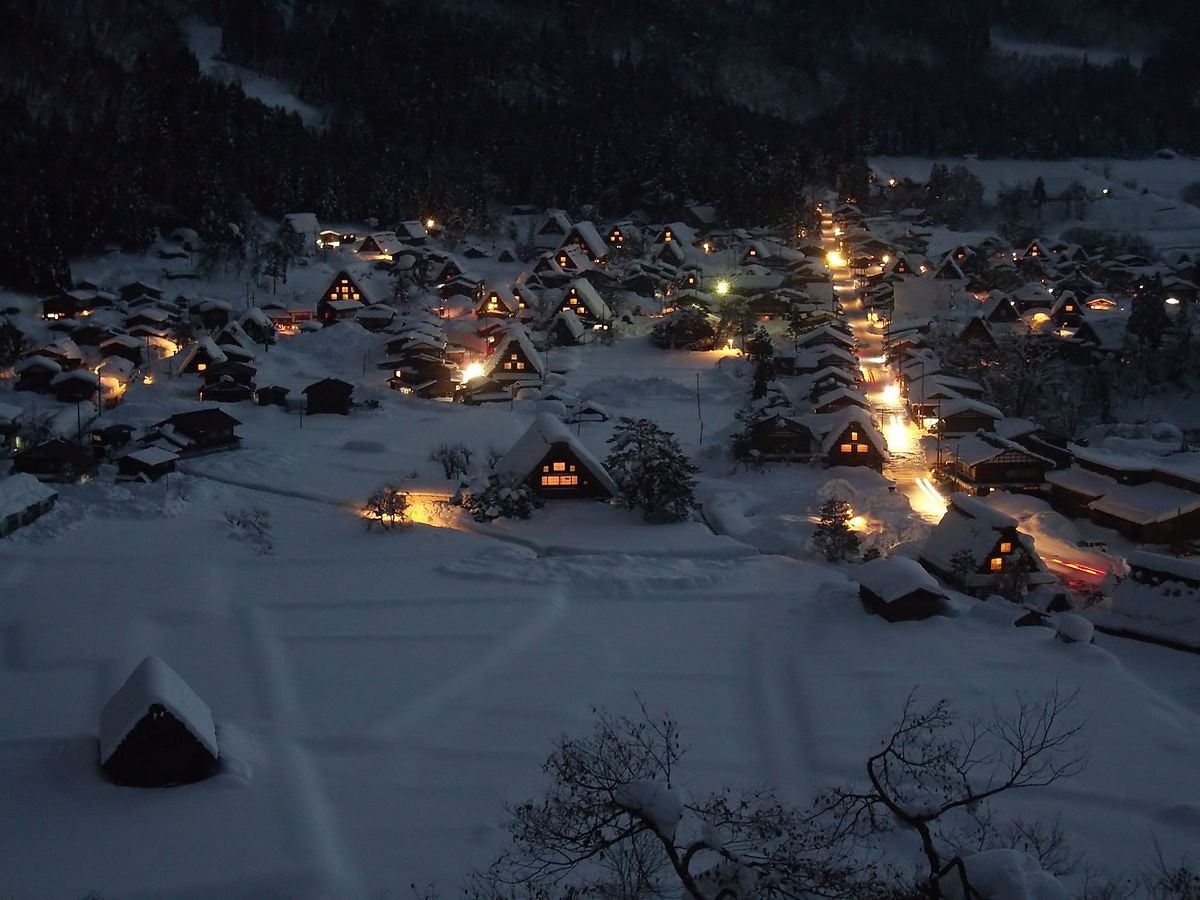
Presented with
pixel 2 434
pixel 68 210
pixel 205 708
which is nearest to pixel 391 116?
pixel 68 210

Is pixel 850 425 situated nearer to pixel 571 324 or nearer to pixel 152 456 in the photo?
pixel 571 324

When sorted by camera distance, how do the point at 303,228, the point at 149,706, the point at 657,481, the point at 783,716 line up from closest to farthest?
the point at 149,706 → the point at 783,716 → the point at 657,481 → the point at 303,228

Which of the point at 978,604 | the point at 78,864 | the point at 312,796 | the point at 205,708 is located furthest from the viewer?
the point at 978,604

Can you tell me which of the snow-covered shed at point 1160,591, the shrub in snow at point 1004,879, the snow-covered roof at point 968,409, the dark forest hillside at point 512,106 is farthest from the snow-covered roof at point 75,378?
the shrub in snow at point 1004,879

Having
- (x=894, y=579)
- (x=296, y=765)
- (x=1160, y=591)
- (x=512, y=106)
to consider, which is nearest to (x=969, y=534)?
(x=1160, y=591)

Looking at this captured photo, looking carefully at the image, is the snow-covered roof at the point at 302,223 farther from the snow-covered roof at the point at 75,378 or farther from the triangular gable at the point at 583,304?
the snow-covered roof at the point at 75,378

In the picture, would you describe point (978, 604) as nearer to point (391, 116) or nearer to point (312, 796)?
point (312, 796)
